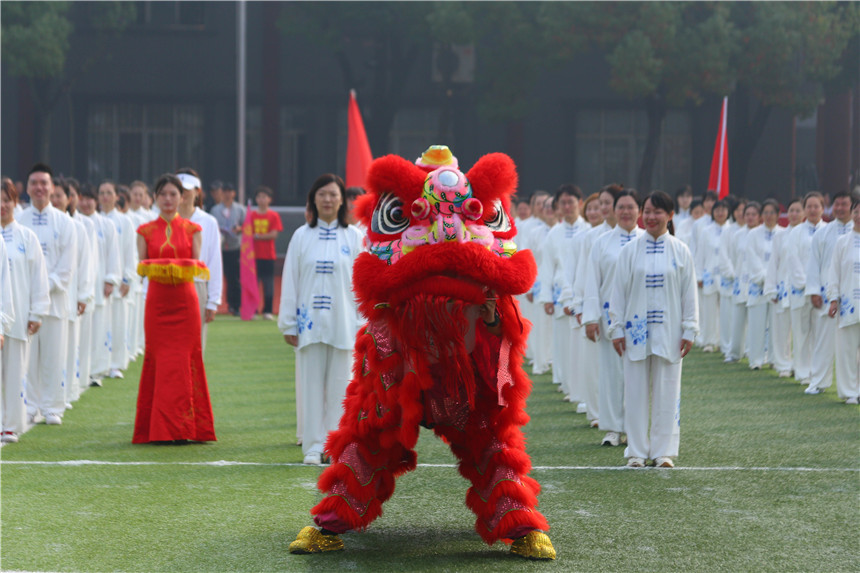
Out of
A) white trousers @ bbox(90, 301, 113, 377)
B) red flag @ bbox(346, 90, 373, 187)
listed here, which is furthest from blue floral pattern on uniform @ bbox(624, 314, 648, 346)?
red flag @ bbox(346, 90, 373, 187)

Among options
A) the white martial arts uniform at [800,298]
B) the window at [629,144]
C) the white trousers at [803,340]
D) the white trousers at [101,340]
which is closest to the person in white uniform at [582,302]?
the white martial arts uniform at [800,298]

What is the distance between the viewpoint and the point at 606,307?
351 inches

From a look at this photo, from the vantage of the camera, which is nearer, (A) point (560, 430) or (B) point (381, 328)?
(B) point (381, 328)

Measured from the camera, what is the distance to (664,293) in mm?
7539

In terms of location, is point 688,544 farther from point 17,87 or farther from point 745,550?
point 17,87

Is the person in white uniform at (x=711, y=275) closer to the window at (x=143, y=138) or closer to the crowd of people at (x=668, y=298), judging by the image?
the crowd of people at (x=668, y=298)

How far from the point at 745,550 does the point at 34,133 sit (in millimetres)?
23604

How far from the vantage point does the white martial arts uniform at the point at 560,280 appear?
1088 centimetres

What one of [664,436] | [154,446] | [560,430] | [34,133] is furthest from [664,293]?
[34,133]

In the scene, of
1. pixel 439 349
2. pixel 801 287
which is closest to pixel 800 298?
pixel 801 287

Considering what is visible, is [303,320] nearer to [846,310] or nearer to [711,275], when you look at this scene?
[846,310]

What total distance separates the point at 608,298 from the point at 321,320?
2.39 meters

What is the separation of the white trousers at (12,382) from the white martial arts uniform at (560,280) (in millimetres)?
4736

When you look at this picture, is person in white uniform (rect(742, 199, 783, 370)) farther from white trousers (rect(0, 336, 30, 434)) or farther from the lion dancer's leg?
the lion dancer's leg
